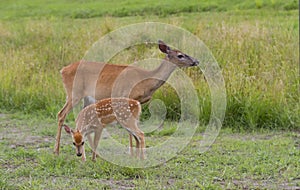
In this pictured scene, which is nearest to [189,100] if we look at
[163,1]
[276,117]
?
[276,117]

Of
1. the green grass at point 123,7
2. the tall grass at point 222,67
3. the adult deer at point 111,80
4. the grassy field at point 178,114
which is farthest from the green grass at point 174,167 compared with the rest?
the green grass at point 123,7

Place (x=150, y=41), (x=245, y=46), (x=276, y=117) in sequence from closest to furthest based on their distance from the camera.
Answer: (x=276, y=117) < (x=245, y=46) < (x=150, y=41)

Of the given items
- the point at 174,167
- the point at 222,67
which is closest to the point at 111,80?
the point at 174,167

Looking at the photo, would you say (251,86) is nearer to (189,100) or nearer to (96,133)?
(189,100)

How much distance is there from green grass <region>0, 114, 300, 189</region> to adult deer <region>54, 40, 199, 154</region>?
0.67 m

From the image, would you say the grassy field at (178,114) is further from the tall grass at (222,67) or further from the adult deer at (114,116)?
the adult deer at (114,116)

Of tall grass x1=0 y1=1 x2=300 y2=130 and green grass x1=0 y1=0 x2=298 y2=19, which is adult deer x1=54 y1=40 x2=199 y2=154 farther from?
green grass x1=0 y1=0 x2=298 y2=19

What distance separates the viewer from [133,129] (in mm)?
7789

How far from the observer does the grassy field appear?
23.2 ft

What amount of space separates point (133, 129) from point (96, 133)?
0.44 meters

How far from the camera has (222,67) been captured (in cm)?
1152

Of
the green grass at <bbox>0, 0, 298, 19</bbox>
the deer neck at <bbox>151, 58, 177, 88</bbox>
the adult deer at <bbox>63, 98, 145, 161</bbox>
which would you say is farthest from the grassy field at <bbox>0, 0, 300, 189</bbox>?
the green grass at <bbox>0, 0, 298, 19</bbox>

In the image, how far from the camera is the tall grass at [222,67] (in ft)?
32.9

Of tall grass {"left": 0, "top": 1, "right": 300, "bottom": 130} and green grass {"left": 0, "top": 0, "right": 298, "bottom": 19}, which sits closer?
tall grass {"left": 0, "top": 1, "right": 300, "bottom": 130}
